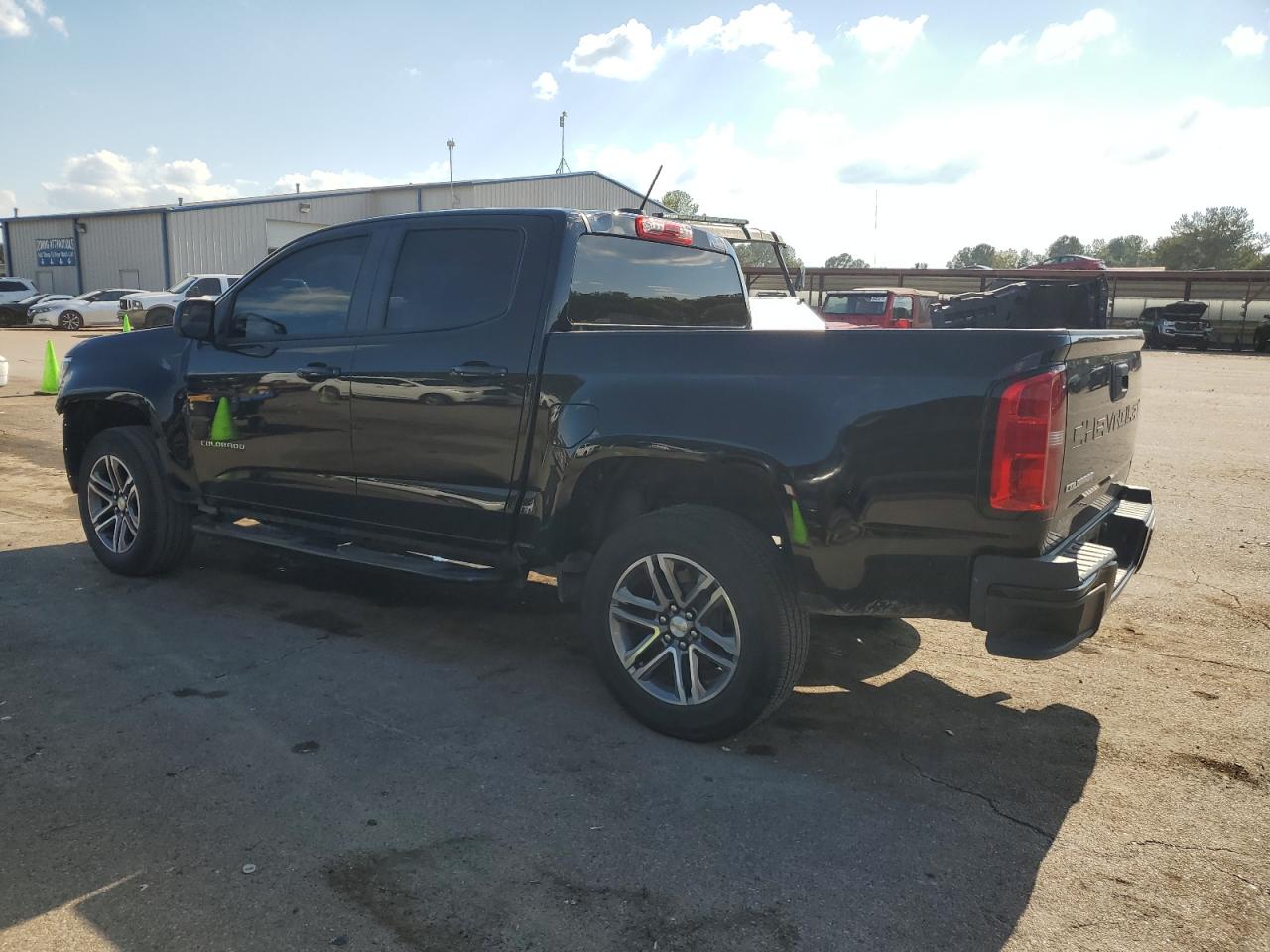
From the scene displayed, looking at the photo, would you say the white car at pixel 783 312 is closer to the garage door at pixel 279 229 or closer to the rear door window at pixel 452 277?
the rear door window at pixel 452 277

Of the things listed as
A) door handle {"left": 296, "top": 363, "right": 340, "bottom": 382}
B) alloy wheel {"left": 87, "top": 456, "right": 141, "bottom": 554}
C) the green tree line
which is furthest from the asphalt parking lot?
the green tree line

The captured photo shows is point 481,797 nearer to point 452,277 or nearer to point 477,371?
point 477,371

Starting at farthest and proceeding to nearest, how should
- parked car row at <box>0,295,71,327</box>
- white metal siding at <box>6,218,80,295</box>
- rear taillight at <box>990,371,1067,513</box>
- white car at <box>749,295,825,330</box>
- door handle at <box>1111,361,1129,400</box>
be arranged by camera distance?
white metal siding at <box>6,218,80,295</box> → parked car row at <box>0,295,71,327</box> → white car at <box>749,295,825,330</box> → door handle at <box>1111,361,1129,400</box> → rear taillight at <box>990,371,1067,513</box>

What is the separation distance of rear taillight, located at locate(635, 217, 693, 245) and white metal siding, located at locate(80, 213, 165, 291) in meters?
40.2

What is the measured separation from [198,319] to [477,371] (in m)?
1.97

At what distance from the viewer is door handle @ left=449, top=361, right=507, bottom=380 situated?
3932 mm

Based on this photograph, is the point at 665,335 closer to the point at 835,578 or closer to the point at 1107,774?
the point at 835,578

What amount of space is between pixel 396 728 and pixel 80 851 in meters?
1.11

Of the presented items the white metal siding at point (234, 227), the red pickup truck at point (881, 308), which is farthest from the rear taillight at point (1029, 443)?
the white metal siding at point (234, 227)

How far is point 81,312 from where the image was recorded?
32.3 m

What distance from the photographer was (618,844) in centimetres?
285

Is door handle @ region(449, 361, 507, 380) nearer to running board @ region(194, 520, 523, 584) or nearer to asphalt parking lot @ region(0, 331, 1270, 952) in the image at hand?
running board @ region(194, 520, 523, 584)

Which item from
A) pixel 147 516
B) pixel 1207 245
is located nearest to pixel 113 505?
pixel 147 516

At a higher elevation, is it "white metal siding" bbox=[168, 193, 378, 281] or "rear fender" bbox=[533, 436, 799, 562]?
"white metal siding" bbox=[168, 193, 378, 281]
